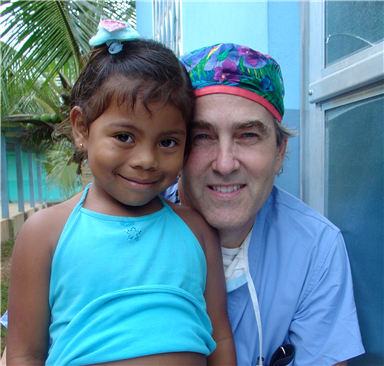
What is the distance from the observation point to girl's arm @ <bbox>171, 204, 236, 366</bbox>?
1321mm

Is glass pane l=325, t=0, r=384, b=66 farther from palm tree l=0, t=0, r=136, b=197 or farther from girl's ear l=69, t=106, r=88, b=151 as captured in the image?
palm tree l=0, t=0, r=136, b=197

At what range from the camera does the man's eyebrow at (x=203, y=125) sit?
1.43 metres

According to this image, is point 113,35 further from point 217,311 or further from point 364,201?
point 364,201

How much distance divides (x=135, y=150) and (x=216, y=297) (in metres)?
0.67

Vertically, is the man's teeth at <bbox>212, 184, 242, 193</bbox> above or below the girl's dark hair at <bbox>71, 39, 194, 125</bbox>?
below

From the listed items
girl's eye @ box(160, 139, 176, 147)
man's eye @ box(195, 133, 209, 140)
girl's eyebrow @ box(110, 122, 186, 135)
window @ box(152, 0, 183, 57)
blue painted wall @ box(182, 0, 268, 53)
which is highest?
window @ box(152, 0, 183, 57)

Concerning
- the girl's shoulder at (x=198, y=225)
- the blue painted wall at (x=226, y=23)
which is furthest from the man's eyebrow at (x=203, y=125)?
the blue painted wall at (x=226, y=23)

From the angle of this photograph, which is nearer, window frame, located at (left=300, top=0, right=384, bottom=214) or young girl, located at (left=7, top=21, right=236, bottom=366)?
young girl, located at (left=7, top=21, right=236, bottom=366)

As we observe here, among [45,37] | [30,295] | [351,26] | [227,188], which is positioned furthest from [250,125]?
[45,37]

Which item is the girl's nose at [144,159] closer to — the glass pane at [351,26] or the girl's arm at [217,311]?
the girl's arm at [217,311]

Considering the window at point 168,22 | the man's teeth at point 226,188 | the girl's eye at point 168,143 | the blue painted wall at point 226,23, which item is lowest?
the man's teeth at point 226,188

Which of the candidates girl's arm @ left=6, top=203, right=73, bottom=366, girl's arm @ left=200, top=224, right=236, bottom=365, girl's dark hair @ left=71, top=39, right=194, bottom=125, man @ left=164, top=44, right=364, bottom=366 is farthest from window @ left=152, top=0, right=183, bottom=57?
girl's arm @ left=6, top=203, right=73, bottom=366

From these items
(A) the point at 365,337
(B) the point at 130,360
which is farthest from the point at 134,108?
(A) the point at 365,337

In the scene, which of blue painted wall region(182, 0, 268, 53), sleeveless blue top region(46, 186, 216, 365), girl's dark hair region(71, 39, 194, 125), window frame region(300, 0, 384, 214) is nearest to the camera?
sleeveless blue top region(46, 186, 216, 365)
